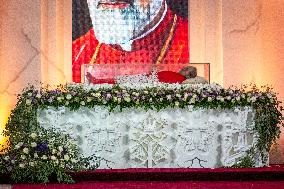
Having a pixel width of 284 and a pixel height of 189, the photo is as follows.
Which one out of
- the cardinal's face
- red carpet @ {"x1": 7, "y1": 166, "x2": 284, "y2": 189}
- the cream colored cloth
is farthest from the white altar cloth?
the cardinal's face

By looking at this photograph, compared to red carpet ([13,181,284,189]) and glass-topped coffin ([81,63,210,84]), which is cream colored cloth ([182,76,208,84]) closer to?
glass-topped coffin ([81,63,210,84])

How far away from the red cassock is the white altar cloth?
15.8 ft

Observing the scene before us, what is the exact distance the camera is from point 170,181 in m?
7.33

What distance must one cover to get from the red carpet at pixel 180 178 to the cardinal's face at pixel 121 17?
20.8 ft

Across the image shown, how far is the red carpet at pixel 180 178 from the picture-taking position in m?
6.83

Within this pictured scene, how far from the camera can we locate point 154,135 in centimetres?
889

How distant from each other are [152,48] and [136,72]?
3.05 m

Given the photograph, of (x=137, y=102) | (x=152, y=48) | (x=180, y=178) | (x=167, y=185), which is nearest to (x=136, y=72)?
(x=137, y=102)

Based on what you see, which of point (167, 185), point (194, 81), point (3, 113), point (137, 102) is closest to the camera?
point (167, 185)

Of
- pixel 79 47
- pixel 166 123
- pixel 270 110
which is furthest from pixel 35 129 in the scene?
pixel 79 47

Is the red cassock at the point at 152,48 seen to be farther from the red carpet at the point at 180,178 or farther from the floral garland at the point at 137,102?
the red carpet at the point at 180,178

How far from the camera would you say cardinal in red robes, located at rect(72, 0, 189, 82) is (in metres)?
13.7

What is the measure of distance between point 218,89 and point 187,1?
496 centimetres

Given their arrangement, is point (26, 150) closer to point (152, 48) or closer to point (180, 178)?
point (180, 178)
